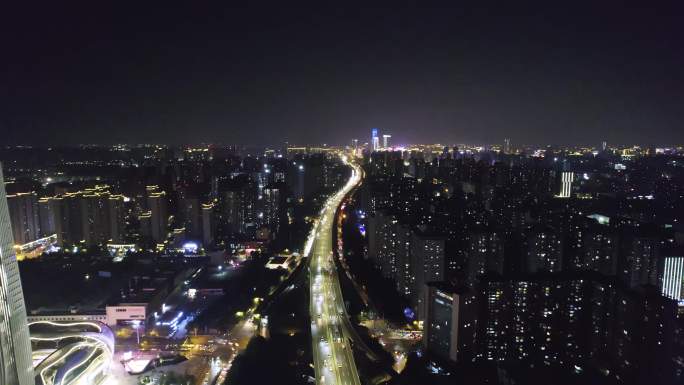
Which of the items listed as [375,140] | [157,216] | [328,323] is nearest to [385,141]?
[375,140]

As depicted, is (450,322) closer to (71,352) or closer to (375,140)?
(71,352)

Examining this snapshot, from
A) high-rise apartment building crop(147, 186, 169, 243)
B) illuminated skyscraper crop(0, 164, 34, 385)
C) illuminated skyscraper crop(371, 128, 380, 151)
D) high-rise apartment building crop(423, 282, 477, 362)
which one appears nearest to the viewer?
illuminated skyscraper crop(0, 164, 34, 385)

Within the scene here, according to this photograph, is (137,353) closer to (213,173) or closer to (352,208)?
(352,208)

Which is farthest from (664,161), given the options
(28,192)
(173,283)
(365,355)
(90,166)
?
(90,166)

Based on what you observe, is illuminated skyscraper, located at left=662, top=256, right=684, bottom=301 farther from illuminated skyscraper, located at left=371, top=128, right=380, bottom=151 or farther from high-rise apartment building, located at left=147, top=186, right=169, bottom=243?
illuminated skyscraper, located at left=371, top=128, right=380, bottom=151

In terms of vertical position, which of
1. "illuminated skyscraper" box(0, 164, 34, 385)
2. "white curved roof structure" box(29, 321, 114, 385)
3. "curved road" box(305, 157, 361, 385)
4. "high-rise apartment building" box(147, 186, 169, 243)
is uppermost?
"illuminated skyscraper" box(0, 164, 34, 385)

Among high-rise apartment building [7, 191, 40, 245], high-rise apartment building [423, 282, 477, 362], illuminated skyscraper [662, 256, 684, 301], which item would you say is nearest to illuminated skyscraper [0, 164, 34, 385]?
high-rise apartment building [423, 282, 477, 362]
